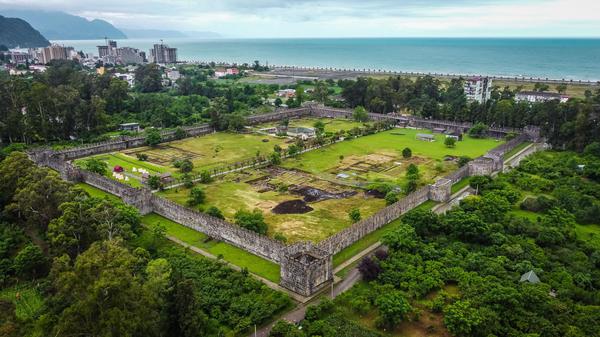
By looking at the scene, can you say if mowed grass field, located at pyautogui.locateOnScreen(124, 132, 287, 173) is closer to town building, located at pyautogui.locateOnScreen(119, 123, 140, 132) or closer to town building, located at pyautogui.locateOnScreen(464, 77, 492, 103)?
town building, located at pyautogui.locateOnScreen(119, 123, 140, 132)

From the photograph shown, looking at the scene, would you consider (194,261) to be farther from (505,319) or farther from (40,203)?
(505,319)

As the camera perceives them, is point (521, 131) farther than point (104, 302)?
Yes

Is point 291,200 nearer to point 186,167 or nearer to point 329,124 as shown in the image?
point 186,167

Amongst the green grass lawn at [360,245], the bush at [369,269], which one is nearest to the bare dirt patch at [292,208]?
the green grass lawn at [360,245]

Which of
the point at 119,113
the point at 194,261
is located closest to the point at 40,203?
the point at 194,261

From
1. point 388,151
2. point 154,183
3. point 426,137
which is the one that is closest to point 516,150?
point 426,137

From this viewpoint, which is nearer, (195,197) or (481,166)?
(195,197)
